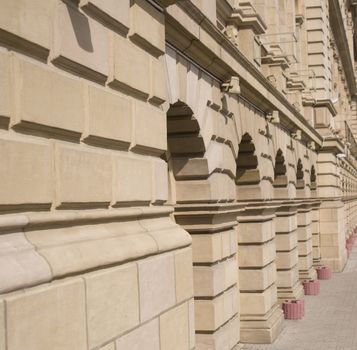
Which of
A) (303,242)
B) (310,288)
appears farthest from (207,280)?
(303,242)

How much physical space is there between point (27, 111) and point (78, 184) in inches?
31.7

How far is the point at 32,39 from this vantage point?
4.36m

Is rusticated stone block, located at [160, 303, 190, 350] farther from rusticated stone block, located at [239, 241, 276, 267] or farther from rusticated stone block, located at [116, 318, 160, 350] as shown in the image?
rusticated stone block, located at [239, 241, 276, 267]

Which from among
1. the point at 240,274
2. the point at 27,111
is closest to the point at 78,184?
the point at 27,111

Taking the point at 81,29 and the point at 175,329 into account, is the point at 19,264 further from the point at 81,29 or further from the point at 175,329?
the point at 175,329

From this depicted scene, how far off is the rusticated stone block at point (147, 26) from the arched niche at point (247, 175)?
6921 millimetres

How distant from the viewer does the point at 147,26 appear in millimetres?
6539

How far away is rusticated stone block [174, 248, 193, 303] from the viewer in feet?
22.5

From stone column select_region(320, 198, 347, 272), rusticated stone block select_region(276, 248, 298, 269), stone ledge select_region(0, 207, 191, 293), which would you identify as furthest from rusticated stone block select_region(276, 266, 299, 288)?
stone ledge select_region(0, 207, 191, 293)

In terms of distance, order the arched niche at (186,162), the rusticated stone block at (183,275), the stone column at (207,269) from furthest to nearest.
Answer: the stone column at (207,269) < the arched niche at (186,162) < the rusticated stone block at (183,275)

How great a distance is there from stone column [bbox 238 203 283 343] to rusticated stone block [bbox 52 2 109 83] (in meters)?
8.36

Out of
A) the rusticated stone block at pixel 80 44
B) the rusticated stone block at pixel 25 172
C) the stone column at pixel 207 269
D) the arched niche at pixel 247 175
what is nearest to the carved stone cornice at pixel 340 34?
the arched niche at pixel 247 175

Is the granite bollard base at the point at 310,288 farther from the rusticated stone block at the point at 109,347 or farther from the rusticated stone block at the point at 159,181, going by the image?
the rusticated stone block at the point at 109,347

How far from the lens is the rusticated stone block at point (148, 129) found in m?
6.20
